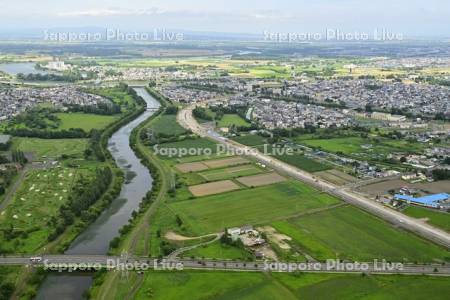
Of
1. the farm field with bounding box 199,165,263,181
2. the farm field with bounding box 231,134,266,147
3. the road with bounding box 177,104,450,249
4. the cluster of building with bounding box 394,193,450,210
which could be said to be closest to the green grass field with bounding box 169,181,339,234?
the road with bounding box 177,104,450,249

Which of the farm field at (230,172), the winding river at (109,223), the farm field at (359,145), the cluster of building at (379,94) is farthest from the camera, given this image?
the cluster of building at (379,94)

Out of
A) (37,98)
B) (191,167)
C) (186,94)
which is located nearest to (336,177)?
(191,167)

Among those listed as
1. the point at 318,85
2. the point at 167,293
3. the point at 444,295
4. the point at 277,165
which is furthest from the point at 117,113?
the point at 444,295

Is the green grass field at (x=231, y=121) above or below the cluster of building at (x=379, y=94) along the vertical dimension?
below

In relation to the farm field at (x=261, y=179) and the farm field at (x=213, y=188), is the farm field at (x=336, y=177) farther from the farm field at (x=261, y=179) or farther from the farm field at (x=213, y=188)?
the farm field at (x=213, y=188)

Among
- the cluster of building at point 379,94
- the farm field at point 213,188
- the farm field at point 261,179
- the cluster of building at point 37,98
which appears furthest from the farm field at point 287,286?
the cluster of building at point 379,94

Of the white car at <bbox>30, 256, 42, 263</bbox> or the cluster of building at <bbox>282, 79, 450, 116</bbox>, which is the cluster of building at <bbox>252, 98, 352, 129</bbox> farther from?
the white car at <bbox>30, 256, 42, 263</bbox>
